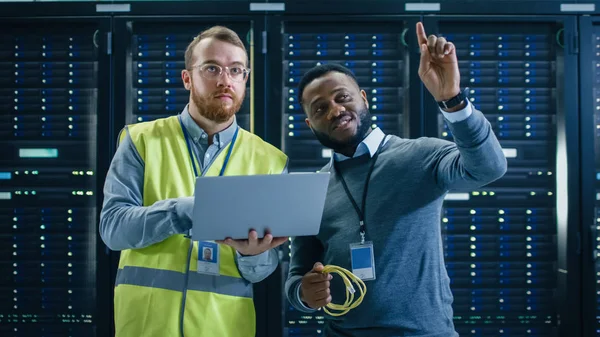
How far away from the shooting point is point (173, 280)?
1700 millimetres

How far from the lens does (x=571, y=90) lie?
2.55 metres

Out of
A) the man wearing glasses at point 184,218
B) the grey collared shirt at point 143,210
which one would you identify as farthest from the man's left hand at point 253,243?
the grey collared shirt at point 143,210

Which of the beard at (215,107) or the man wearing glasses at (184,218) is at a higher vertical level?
the beard at (215,107)

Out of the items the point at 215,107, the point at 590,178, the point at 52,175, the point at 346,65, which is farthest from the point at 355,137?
the point at 52,175

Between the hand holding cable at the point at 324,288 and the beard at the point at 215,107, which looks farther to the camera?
the beard at the point at 215,107

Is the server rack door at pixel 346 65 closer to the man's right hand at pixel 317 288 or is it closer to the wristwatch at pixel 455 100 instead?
the man's right hand at pixel 317 288

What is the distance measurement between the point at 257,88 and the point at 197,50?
2.32 ft

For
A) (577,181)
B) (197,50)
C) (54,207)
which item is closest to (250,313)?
(197,50)

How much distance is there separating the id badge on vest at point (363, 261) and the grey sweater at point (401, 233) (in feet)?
0.07

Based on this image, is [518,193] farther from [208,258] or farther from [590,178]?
[208,258]

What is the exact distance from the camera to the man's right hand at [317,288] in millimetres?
1592

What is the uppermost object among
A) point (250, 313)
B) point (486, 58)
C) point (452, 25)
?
point (452, 25)

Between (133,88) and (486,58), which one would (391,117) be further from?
(133,88)

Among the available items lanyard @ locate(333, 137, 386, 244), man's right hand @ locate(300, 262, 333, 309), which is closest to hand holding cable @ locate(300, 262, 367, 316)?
man's right hand @ locate(300, 262, 333, 309)
